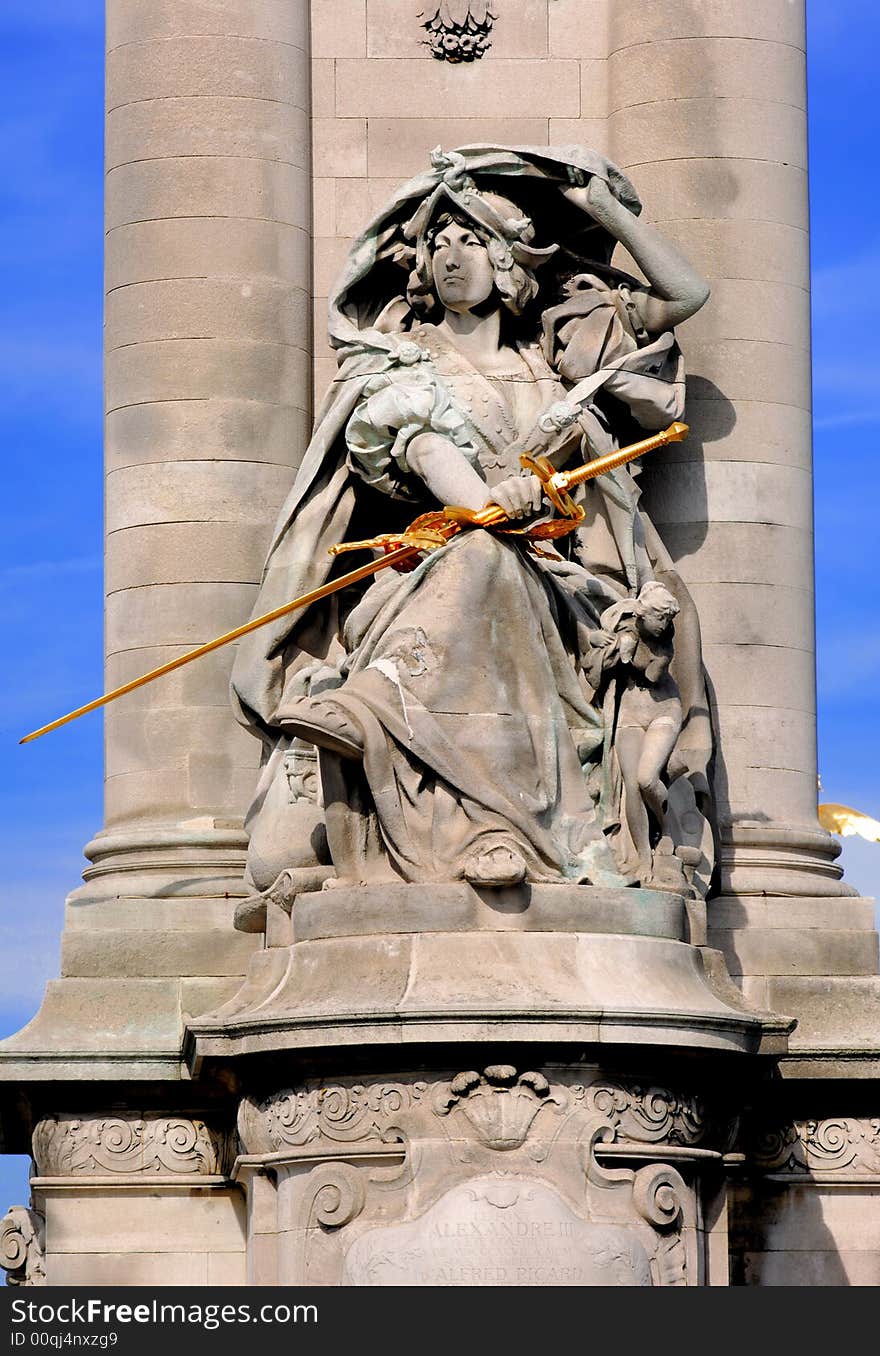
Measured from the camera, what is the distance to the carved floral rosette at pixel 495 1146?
19.4 metres

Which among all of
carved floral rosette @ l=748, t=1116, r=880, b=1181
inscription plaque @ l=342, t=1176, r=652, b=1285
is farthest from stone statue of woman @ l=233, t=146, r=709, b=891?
carved floral rosette @ l=748, t=1116, r=880, b=1181

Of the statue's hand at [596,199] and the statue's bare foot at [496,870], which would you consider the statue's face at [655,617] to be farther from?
the statue's hand at [596,199]

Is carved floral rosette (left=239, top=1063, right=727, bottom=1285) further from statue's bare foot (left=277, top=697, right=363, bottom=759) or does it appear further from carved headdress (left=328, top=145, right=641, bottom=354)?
carved headdress (left=328, top=145, right=641, bottom=354)

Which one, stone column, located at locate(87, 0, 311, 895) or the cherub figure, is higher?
stone column, located at locate(87, 0, 311, 895)

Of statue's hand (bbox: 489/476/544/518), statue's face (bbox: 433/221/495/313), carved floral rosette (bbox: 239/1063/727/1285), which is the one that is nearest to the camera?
carved floral rosette (bbox: 239/1063/727/1285)

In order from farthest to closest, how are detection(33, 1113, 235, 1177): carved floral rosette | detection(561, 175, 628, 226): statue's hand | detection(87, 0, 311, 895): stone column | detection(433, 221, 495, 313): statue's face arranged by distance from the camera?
detection(87, 0, 311, 895): stone column → detection(561, 175, 628, 226): statue's hand → detection(433, 221, 495, 313): statue's face → detection(33, 1113, 235, 1177): carved floral rosette

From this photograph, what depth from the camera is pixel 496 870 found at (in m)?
19.6

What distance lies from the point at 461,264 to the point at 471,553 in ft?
8.58

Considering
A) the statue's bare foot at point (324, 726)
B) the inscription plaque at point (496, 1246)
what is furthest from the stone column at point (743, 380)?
the inscription plaque at point (496, 1246)

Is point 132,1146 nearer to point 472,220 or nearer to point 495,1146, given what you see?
point 495,1146

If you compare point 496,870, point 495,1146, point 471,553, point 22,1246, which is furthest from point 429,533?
point 22,1246

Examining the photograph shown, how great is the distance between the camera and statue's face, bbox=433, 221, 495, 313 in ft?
73.5

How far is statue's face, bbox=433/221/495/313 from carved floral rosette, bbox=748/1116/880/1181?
18.8ft

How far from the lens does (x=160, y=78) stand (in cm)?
2384
